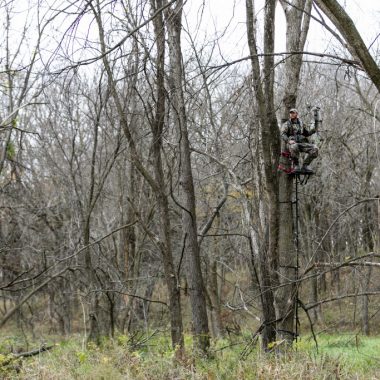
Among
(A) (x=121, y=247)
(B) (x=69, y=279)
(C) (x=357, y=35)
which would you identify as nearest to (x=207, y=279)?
(B) (x=69, y=279)

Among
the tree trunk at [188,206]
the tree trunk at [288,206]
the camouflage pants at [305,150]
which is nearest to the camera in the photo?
the camouflage pants at [305,150]

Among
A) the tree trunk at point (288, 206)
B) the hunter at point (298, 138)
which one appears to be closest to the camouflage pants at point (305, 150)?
the hunter at point (298, 138)

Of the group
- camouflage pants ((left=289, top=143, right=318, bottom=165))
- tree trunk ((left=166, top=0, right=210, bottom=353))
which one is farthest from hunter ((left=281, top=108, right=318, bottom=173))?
tree trunk ((left=166, top=0, right=210, bottom=353))

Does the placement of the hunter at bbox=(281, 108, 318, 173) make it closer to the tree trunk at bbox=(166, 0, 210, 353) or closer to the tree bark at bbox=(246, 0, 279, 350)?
the tree bark at bbox=(246, 0, 279, 350)

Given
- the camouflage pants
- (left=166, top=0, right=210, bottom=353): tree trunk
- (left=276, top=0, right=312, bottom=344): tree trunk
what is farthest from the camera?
(left=166, top=0, right=210, bottom=353): tree trunk

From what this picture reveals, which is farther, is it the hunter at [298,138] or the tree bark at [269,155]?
the tree bark at [269,155]

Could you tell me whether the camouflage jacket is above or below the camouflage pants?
above

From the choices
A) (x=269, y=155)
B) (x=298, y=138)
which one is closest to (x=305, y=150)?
(x=298, y=138)

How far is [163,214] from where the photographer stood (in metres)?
8.15

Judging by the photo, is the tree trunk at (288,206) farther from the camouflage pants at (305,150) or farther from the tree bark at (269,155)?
the camouflage pants at (305,150)

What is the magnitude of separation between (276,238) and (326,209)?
53.0ft

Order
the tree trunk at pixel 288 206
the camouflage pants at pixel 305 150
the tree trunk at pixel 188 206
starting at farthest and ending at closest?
the tree trunk at pixel 188 206 → the tree trunk at pixel 288 206 → the camouflage pants at pixel 305 150

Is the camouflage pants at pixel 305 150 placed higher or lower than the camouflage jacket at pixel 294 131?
lower

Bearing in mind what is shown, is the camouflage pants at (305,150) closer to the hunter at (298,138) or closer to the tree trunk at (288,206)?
the hunter at (298,138)
